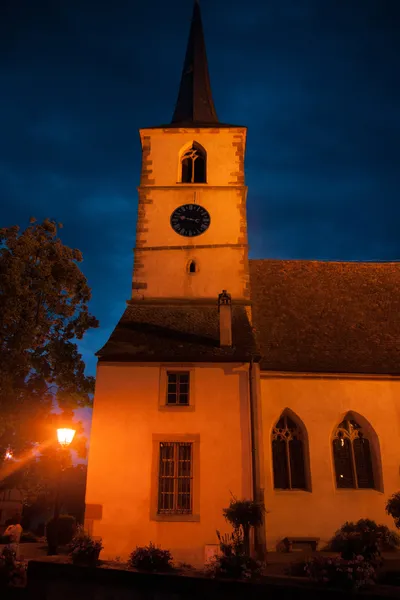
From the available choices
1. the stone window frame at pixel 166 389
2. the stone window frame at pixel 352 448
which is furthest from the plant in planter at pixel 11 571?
the stone window frame at pixel 352 448

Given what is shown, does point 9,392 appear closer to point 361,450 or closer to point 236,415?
point 236,415

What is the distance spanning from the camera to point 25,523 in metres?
22.7

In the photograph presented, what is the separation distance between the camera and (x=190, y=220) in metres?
21.1

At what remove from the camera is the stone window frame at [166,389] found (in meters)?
15.6

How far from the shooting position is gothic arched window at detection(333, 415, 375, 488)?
16.2 metres

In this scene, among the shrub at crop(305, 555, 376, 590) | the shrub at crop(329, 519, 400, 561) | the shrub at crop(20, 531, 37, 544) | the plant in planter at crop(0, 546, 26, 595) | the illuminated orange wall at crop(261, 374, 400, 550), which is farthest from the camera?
the shrub at crop(20, 531, 37, 544)

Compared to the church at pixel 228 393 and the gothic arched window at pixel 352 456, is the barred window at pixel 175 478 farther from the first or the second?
the gothic arched window at pixel 352 456

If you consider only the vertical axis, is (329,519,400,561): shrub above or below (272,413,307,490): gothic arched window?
below

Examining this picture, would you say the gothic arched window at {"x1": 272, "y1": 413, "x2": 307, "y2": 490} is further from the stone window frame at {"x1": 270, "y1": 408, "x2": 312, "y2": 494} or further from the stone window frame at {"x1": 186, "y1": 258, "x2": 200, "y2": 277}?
the stone window frame at {"x1": 186, "y1": 258, "x2": 200, "y2": 277}

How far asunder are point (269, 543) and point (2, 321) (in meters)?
12.9

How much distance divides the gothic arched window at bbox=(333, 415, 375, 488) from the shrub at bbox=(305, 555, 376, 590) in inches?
296

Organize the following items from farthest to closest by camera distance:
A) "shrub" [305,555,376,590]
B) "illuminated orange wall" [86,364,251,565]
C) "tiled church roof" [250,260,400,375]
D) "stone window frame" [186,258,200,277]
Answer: "stone window frame" [186,258,200,277] → "tiled church roof" [250,260,400,375] → "illuminated orange wall" [86,364,251,565] → "shrub" [305,555,376,590]

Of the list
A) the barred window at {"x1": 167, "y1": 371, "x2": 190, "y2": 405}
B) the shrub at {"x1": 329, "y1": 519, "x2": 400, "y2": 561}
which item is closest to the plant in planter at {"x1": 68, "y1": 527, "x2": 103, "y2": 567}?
the barred window at {"x1": 167, "y1": 371, "x2": 190, "y2": 405}

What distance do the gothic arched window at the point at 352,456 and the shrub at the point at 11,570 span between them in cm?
1033
